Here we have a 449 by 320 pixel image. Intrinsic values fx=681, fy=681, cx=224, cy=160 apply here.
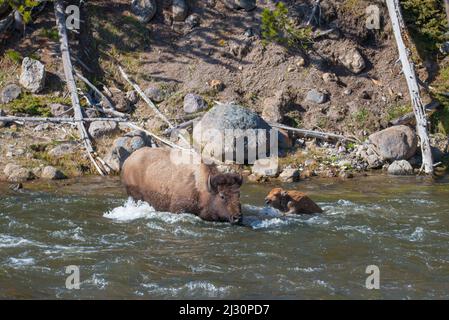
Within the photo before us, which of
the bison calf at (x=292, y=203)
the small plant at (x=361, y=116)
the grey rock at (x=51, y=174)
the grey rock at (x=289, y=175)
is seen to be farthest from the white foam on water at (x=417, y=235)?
the grey rock at (x=51, y=174)

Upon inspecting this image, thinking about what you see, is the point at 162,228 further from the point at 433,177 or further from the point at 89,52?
the point at 89,52

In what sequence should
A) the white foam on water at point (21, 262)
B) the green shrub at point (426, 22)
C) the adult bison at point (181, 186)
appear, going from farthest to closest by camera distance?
the green shrub at point (426, 22) → the adult bison at point (181, 186) → the white foam on water at point (21, 262)

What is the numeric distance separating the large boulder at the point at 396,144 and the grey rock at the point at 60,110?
8.74 meters

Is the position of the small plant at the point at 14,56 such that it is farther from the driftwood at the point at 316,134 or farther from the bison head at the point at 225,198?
the bison head at the point at 225,198

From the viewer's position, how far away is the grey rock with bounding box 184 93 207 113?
20172mm

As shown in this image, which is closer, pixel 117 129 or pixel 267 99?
pixel 117 129

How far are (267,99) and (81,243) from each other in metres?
10.7

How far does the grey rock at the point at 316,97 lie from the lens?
20688 millimetres

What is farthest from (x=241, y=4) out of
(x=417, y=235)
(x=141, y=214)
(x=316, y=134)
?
(x=417, y=235)

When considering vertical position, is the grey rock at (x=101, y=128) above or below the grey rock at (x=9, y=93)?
below

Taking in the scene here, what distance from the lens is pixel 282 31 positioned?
2242cm

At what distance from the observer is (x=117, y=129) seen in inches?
759
